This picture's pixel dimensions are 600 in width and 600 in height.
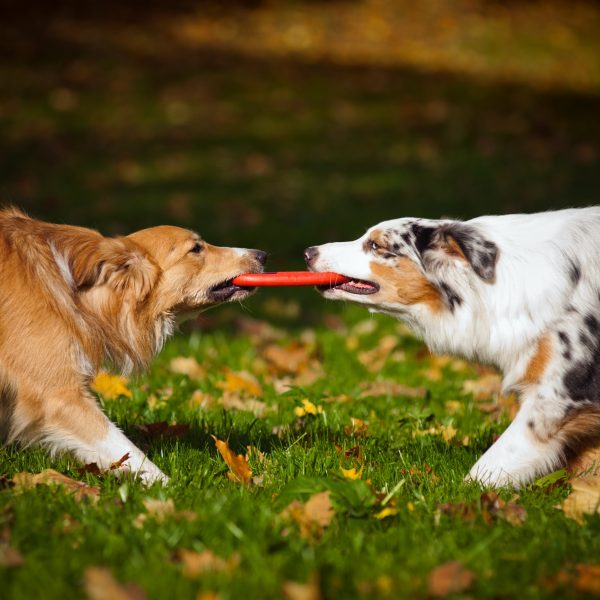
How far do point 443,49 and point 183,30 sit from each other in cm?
688

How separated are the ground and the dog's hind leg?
0.14 m

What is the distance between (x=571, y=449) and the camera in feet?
14.3

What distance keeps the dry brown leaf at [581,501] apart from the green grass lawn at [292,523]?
0.23 ft

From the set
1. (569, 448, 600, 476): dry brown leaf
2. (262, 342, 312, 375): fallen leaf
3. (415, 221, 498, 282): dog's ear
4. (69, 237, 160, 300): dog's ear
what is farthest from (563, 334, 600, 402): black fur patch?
(262, 342, 312, 375): fallen leaf

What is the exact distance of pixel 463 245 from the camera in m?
4.51

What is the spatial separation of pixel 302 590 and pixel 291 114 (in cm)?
1548

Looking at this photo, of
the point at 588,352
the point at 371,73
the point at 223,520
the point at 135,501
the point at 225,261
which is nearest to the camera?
the point at 223,520

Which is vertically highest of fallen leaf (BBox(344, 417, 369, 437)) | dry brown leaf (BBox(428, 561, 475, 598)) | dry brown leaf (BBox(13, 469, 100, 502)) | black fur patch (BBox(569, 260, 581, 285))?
black fur patch (BBox(569, 260, 581, 285))

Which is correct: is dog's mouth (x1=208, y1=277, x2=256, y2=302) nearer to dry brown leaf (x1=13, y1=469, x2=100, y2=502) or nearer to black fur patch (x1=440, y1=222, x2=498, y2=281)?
black fur patch (x1=440, y1=222, x2=498, y2=281)

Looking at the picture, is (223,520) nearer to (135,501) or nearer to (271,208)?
(135,501)

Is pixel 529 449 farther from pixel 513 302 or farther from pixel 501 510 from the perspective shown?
pixel 513 302

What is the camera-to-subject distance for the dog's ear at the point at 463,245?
4.48 metres

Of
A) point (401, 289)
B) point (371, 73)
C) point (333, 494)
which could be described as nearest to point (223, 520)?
point (333, 494)

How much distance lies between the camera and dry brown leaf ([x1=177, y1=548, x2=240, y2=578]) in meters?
3.00
